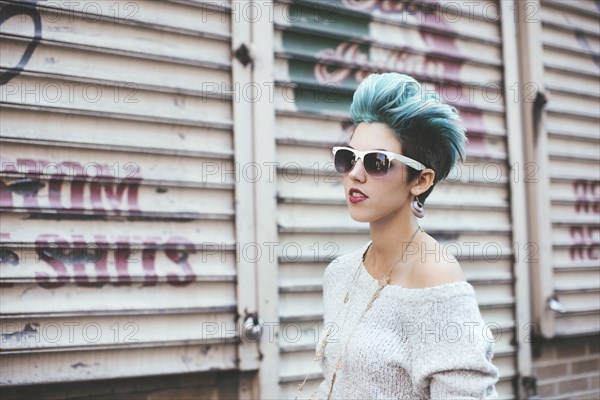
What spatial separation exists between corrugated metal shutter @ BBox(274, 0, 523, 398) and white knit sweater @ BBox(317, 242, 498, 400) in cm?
117

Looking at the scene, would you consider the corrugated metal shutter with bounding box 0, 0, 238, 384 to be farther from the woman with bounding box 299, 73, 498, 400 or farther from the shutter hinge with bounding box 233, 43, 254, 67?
the woman with bounding box 299, 73, 498, 400

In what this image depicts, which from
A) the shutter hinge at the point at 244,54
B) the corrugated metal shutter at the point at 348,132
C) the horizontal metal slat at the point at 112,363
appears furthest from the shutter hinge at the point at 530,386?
the shutter hinge at the point at 244,54

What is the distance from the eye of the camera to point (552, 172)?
13.3ft

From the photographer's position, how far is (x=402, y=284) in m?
1.76

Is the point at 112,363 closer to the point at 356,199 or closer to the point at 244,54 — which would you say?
the point at 356,199

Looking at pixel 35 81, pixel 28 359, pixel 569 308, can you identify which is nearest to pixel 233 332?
pixel 28 359

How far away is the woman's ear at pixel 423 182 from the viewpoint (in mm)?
1809

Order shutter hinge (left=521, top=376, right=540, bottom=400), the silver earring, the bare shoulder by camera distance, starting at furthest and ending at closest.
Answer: shutter hinge (left=521, top=376, right=540, bottom=400)
the silver earring
the bare shoulder

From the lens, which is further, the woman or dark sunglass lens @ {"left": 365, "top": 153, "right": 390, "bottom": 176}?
dark sunglass lens @ {"left": 365, "top": 153, "right": 390, "bottom": 176}

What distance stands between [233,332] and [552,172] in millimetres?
2665

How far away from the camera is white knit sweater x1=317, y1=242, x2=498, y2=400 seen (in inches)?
59.6

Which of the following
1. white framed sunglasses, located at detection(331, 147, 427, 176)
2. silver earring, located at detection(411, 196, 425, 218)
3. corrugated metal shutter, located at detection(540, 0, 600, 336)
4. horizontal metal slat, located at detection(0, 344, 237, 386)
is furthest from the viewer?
corrugated metal shutter, located at detection(540, 0, 600, 336)

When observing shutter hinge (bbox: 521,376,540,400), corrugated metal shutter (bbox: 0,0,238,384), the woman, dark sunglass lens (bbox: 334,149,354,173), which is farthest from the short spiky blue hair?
shutter hinge (bbox: 521,376,540,400)

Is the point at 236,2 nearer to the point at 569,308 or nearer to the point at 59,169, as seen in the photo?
the point at 59,169
